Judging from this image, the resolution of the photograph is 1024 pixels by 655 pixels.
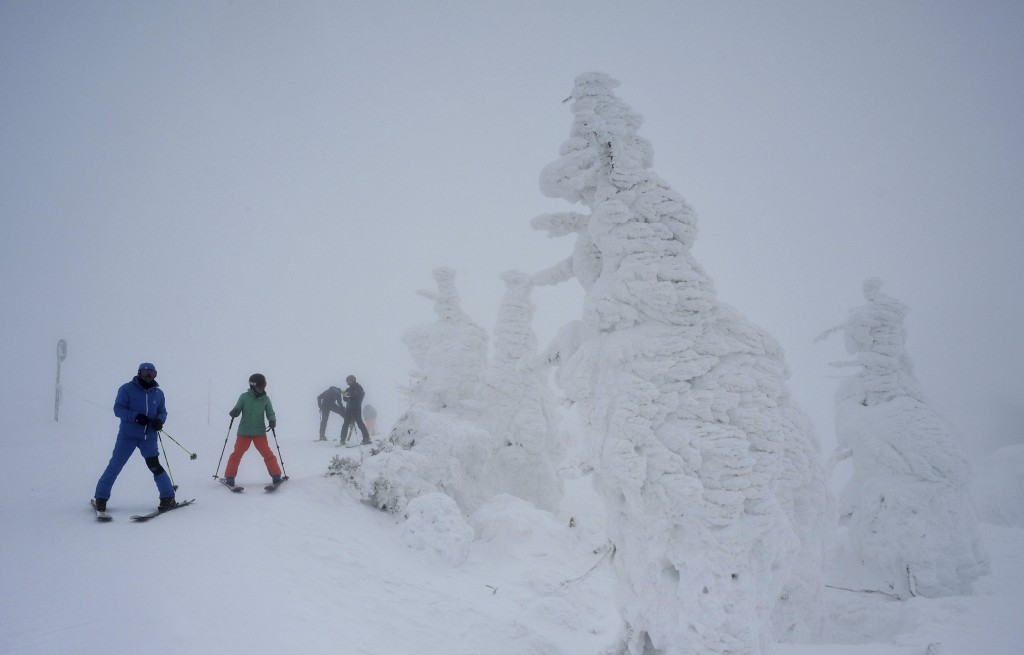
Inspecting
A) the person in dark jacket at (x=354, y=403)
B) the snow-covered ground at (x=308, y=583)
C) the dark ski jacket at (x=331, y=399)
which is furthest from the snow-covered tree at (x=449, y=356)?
the snow-covered ground at (x=308, y=583)

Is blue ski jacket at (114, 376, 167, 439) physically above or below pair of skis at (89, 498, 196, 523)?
above

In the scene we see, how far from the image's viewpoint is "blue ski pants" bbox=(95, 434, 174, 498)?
6.36 metres

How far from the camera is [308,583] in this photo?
18.7 feet

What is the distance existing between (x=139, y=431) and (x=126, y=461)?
1.63ft

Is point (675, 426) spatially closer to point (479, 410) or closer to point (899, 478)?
point (899, 478)

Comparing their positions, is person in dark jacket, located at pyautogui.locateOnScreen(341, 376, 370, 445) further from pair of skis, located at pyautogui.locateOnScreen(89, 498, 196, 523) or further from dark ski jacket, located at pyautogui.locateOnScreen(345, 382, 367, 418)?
pair of skis, located at pyautogui.locateOnScreen(89, 498, 196, 523)

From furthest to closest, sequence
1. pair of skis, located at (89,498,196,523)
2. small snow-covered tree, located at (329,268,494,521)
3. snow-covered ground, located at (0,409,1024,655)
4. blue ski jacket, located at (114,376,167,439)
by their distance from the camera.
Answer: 1. small snow-covered tree, located at (329,268,494,521)
2. blue ski jacket, located at (114,376,167,439)
3. pair of skis, located at (89,498,196,523)
4. snow-covered ground, located at (0,409,1024,655)

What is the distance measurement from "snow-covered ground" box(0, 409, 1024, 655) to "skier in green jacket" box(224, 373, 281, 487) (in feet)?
1.61

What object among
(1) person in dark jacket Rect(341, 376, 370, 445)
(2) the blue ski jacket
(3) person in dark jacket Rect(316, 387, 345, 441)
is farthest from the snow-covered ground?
(3) person in dark jacket Rect(316, 387, 345, 441)

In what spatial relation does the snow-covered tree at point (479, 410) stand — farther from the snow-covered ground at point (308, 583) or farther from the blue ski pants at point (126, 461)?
the blue ski pants at point (126, 461)

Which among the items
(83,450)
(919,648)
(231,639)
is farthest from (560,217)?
(83,450)

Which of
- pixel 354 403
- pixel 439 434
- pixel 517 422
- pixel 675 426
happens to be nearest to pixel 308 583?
pixel 675 426

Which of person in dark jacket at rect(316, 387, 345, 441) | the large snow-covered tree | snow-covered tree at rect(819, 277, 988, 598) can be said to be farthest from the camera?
person in dark jacket at rect(316, 387, 345, 441)

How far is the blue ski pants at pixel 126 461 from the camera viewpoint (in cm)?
636
